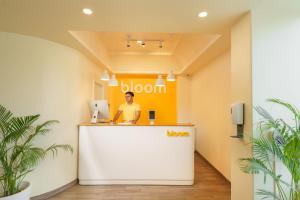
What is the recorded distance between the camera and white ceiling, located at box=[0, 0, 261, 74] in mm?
1990

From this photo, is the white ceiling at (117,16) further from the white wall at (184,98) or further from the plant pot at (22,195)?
the white wall at (184,98)

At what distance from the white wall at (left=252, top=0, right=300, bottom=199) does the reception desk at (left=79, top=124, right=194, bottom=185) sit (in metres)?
1.57

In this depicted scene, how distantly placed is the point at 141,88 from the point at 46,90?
13.0ft

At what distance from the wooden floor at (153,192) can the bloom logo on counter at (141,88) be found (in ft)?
12.4

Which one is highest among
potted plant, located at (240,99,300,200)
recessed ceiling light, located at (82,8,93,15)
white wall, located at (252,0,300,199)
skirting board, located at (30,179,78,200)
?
→ recessed ceiling light, located at (82,8,93,15)

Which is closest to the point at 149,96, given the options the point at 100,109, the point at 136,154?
the point at 100,109

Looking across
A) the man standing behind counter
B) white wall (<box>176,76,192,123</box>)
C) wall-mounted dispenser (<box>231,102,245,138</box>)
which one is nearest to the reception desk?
the man standing behind counter

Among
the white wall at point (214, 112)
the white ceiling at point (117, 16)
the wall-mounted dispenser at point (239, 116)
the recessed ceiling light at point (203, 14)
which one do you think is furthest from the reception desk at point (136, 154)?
the recessed ceiling light at point (203, 14)

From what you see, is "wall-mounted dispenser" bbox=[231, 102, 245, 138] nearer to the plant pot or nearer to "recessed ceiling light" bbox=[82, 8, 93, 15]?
"recessed ceiling light" bbox=[82, 8, 93, 15]

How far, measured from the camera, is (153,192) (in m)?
3.07

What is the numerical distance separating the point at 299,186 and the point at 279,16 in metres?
1.88

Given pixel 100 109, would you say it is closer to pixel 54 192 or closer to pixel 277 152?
pixel 54 192

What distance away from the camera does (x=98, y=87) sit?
5.07 metres

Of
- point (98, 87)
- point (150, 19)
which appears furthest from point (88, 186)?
point (150, 19)
